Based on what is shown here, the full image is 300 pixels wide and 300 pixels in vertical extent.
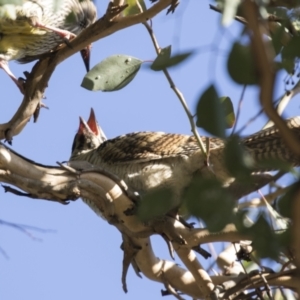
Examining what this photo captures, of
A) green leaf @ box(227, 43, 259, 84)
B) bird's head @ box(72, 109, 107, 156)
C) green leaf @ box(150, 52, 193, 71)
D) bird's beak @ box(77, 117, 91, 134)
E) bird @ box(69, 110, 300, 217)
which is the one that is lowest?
green leaf @ box(227, 43, 259, 84)

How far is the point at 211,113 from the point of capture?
3.29 ft

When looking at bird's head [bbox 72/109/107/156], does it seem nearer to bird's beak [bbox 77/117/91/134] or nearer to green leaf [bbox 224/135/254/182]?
bird's beak [bbox 77/117/91/134]

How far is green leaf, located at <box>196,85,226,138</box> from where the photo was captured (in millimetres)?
999

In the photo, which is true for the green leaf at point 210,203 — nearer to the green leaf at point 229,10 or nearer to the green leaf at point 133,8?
the green leaf at point 229,10

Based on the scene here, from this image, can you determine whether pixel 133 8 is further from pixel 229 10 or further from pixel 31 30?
pixel 229 10

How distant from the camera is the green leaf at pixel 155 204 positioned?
1035 millimetres

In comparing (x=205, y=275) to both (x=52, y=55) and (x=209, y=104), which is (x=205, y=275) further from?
(x=209, y=104)

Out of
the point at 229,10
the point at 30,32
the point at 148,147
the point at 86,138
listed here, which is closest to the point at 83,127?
the point at 86,138

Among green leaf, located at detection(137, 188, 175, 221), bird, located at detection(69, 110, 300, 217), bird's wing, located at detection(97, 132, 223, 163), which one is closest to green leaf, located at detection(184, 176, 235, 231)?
green leaf, located at detection(137, 188, 175, 221)

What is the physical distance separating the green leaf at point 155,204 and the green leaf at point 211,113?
12 centimetres

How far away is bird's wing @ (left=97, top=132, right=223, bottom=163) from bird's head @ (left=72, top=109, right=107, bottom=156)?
0.79 m

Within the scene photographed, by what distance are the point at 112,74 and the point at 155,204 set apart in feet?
6.12

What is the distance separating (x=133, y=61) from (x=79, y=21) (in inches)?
96.4

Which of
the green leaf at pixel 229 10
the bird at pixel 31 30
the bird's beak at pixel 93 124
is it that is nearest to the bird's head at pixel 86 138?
the bird's beak at pixel 93 124
